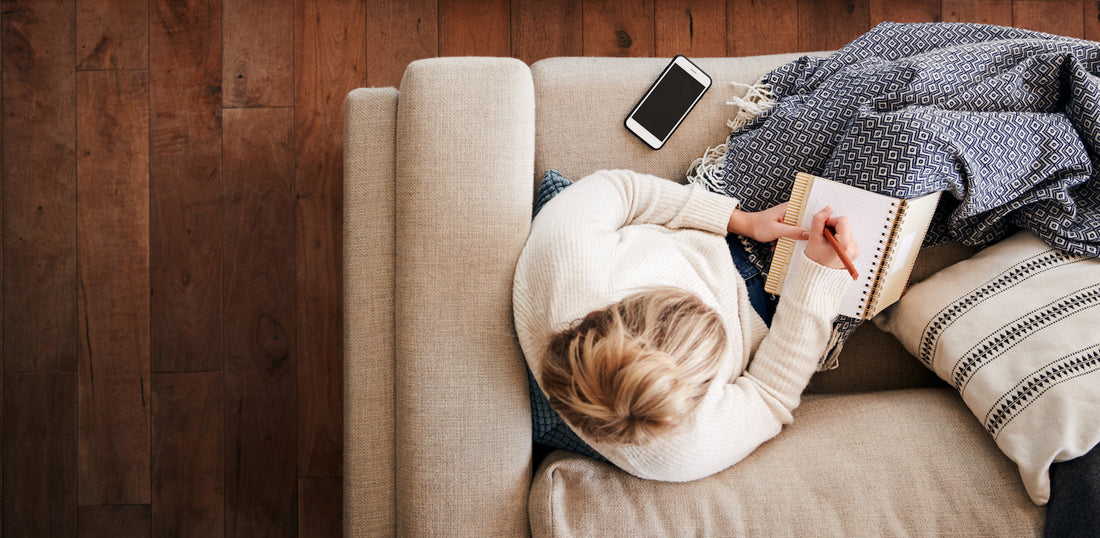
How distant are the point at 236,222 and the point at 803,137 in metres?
1.15

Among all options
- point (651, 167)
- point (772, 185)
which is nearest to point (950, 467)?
point (772, 185)

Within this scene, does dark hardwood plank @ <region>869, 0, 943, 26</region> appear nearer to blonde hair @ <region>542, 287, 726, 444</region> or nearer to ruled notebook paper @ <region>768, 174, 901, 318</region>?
ruled notebook paper @ <region>768, 174, 901, 318</region>

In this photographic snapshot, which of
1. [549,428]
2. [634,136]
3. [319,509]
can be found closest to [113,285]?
[319,509]

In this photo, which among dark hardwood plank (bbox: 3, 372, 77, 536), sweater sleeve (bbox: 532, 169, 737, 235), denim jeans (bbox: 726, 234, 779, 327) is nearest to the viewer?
sweater sleeve (bbox: 532, 169, 737, 235)

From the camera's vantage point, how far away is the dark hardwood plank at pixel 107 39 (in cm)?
135

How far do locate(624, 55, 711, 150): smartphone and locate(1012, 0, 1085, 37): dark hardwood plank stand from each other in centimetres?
95

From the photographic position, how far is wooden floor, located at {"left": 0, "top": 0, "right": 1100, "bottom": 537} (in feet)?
4.29

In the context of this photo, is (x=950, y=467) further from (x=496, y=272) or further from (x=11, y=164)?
(x=11, y=164)

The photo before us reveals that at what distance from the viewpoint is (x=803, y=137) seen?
1009 millimetres

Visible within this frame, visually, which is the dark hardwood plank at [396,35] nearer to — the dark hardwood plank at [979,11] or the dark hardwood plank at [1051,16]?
the dark hardwood plank at [979,11]

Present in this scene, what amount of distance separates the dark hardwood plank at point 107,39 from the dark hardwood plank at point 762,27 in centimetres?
131

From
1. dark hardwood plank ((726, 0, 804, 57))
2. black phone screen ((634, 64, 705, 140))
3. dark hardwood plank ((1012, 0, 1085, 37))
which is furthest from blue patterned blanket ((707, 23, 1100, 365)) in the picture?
dark hardwood plank ((1012, 0, 1085, 37))

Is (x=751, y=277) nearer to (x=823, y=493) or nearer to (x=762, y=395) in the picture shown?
(x=762, y=395)

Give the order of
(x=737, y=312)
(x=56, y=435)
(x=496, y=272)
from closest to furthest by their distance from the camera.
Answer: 1. (x=496, y=272)
2. (x=737, y=312)
3. (x=56, y=435)
